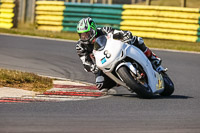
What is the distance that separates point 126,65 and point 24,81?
7.60 feet

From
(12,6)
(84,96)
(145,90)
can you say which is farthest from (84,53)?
(12,6)

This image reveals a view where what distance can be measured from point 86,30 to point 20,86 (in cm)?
164

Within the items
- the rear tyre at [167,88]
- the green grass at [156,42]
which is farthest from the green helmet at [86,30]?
the green grass at [156,42]

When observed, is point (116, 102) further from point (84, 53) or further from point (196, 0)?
point (196, 0)

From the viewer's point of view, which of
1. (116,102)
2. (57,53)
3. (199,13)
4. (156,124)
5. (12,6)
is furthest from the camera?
(12,6)

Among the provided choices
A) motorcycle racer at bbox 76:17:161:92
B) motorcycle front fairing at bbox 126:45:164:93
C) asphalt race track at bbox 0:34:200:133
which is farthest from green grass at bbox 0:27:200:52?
motorcycle front fairing at bbox 126:45:164:93

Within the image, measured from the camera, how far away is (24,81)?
28.9 feet

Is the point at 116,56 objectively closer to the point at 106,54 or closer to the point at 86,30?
the point at 106,54

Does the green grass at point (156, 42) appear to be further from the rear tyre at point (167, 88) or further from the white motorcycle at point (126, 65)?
the white motorcycle at point (126, 65)

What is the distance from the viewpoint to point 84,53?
820cm

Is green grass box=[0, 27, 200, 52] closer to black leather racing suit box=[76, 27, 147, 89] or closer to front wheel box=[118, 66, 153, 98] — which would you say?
black leather racing suit box=[76, 27, 147, 89]

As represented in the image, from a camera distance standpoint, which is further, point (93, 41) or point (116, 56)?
point (93, 41)

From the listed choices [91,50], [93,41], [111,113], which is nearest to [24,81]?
[91,50]

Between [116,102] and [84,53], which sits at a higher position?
[84,53]
